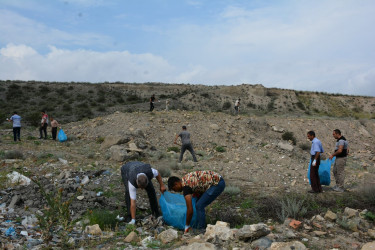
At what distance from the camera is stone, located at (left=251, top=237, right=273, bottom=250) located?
4.18m

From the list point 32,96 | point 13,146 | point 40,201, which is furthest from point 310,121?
point 32,96

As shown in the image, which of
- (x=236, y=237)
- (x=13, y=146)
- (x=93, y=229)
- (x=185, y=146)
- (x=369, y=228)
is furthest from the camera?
(x=13, y=146)

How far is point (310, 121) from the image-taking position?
21.6 m

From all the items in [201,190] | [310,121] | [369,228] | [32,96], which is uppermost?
[32,96]

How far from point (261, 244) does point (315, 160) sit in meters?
3.50

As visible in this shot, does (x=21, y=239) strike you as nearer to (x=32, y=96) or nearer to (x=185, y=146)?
(x=185, y=146)

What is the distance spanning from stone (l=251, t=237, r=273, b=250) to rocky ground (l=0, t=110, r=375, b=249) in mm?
13

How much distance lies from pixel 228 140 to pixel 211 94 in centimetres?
2331

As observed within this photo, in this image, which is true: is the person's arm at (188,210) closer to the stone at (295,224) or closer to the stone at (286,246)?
the stone at (286,246)

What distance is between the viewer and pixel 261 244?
13.9 feet

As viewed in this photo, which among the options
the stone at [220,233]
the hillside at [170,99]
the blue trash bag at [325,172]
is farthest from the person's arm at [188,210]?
the hillside at [170,99]

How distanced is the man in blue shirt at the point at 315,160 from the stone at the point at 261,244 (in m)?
3.36

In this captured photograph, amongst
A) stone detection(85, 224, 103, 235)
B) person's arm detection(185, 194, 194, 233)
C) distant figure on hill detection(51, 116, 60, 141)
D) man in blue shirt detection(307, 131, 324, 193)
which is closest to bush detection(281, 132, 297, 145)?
man in blue shirt detection(307, 131, 324, 193)

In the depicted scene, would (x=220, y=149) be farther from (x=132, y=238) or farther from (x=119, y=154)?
(x=132, y=238)
